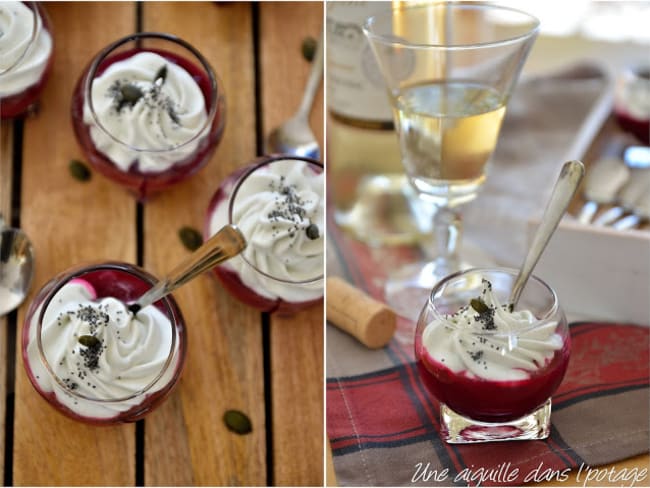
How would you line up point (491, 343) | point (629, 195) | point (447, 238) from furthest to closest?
point (629, 195)
point (447, 238)
point (491, 343)

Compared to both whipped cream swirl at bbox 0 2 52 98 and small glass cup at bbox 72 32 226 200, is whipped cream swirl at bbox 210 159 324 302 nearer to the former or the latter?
small glass cup at bbox 72 32 226 200

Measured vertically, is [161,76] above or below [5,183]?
above

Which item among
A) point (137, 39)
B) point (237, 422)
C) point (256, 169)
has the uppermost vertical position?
point (137, 39)

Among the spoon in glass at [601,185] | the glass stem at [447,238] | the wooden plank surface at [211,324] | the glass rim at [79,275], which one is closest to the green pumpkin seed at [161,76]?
the wooden plank surface at [211,324]

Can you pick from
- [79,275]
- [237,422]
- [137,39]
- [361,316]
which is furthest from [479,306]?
[137,39]

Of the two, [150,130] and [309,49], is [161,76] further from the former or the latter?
[309,49]

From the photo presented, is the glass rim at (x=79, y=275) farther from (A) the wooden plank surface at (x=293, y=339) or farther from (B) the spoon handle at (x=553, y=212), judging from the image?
(B) the spoon handle at (x=553, y=212)
